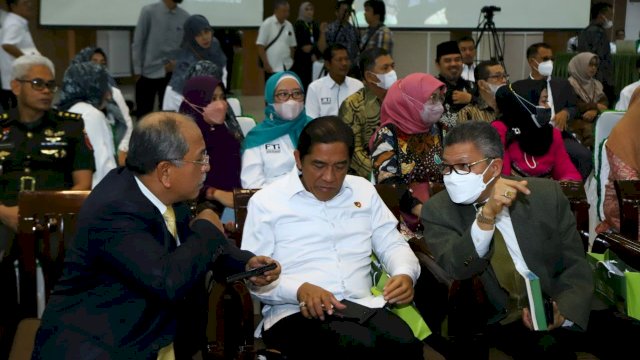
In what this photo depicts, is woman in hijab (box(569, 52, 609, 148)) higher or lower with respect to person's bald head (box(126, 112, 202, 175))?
higher

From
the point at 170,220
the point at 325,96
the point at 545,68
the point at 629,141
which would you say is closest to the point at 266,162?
the point at 629,141

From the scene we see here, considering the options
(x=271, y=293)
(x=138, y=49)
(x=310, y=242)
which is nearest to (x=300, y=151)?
(x=310, y=242)

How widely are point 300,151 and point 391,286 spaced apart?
22.9 inches

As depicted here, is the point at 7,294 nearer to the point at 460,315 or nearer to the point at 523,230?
the point at 460,315

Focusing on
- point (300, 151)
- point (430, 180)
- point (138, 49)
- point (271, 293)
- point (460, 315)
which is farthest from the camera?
point (138, 49)

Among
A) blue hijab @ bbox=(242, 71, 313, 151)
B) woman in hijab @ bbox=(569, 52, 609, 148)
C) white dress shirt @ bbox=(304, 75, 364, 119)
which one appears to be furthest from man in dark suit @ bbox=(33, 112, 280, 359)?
woman in hijab @ bbox=(569, 52, 609, 148)

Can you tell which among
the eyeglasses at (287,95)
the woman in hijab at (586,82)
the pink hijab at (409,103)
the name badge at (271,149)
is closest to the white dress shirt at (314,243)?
the pink hijab at (409,103)

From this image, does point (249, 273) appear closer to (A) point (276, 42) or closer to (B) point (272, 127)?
(B) point (272, 127)

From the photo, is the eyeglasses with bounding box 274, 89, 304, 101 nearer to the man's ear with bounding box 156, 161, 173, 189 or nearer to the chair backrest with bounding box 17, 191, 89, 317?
the chair backrest with bounding box 17, 191, 89, 317

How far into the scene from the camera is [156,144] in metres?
2.12

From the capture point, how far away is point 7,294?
9.17 feet

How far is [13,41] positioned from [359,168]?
403cm

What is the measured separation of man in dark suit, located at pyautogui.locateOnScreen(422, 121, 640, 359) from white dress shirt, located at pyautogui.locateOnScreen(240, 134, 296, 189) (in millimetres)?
1444

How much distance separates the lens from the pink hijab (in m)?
3.78
